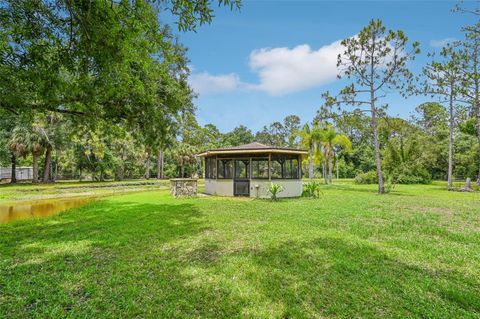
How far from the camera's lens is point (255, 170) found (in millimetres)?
14523

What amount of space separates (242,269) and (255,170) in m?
10.6

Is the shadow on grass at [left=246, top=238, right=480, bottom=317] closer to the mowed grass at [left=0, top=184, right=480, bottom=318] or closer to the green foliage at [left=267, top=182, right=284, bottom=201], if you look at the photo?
the mowed grass at [left=0, top=184, right=480, bottom=318]

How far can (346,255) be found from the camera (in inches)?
182

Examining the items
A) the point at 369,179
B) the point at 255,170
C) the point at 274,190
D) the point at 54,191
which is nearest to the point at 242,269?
the point at 274,190

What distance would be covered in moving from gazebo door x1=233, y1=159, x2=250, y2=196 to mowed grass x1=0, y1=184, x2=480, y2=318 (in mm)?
7042

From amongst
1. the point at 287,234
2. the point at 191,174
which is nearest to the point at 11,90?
the point at 287,234

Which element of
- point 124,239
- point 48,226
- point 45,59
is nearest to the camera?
point 45,59

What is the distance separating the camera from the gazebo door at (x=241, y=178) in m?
14.5

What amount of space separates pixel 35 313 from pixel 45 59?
315cm

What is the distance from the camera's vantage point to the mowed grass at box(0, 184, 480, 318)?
3000 millimetres

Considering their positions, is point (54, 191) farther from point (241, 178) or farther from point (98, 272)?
point (98, 272)

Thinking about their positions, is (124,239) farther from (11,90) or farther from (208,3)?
(208,3)

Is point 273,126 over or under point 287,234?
over

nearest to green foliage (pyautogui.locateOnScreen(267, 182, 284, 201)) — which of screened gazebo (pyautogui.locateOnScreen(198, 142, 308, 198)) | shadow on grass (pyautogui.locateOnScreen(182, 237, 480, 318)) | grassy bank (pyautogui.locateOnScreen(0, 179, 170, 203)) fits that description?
screened gazebo (pyautogui.locateOnScreen(198, 142, 308, 198))
